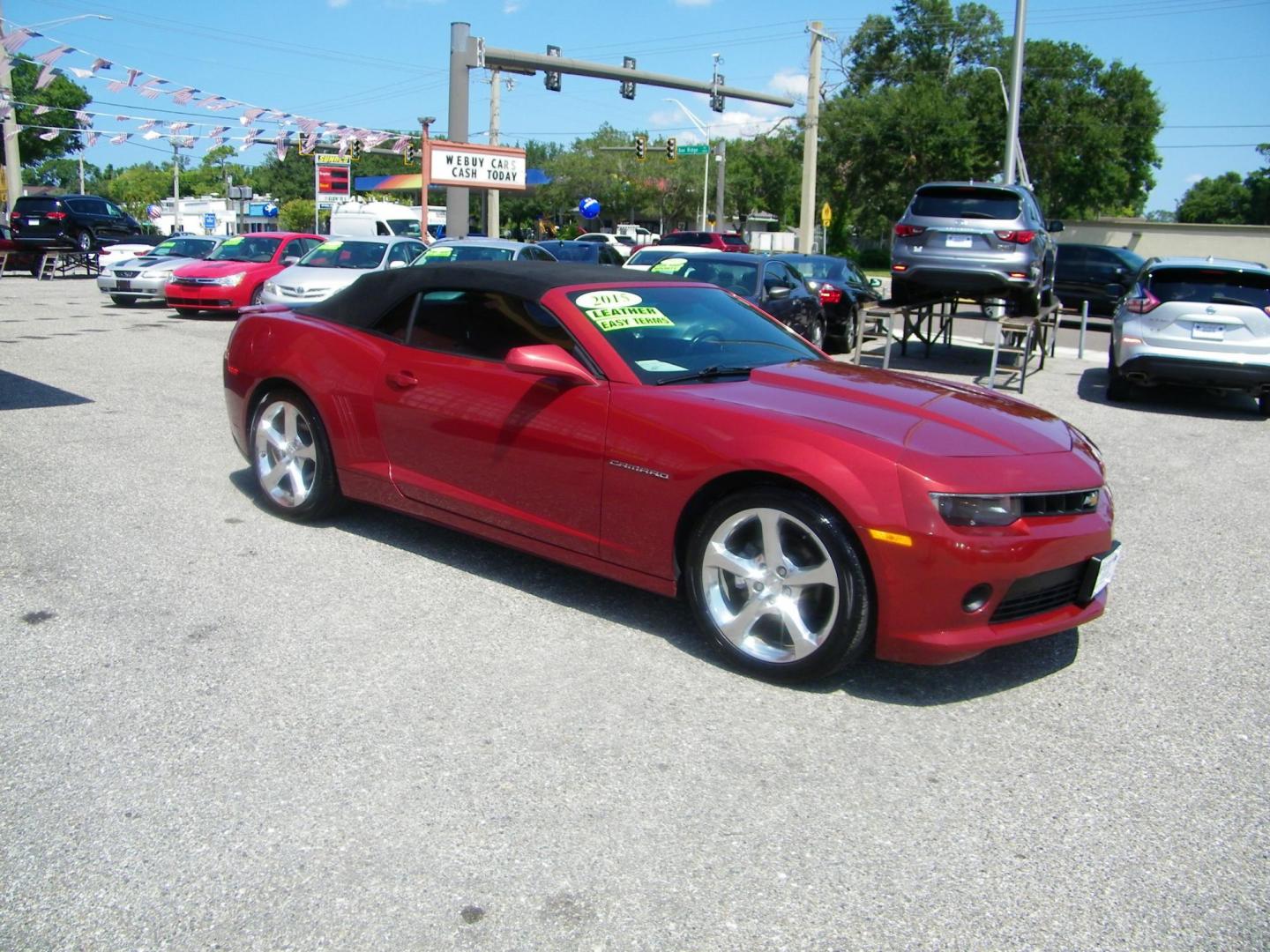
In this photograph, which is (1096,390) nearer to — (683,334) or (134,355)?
(683,334)

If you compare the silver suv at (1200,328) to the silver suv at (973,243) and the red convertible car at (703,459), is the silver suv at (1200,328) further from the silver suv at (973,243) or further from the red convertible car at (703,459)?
the red convertible car at (703,459)

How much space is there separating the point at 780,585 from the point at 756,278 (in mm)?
8970

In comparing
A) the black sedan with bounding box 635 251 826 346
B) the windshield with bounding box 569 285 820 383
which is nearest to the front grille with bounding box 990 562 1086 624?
the windshield with bounding box 569 285 820 383

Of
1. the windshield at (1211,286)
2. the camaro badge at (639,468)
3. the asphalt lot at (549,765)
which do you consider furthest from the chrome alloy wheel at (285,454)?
the windshield at (1211,286)

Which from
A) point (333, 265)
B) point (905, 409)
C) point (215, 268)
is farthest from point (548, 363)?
point (215, 268)

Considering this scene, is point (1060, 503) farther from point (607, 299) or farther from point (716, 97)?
point (716, 97)

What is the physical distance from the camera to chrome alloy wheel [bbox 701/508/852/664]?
3.85 m

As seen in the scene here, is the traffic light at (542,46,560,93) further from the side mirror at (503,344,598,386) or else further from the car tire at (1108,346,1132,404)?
the side mirror at (503,344,598,386)

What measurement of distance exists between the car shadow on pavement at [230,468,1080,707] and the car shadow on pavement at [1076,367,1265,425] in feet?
26.2

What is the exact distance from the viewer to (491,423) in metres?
4.71

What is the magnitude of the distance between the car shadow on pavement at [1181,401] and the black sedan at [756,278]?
343 cm

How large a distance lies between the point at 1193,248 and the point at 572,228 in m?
29.4

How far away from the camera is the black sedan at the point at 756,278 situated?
12312mm

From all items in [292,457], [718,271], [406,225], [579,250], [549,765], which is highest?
[406,225]
